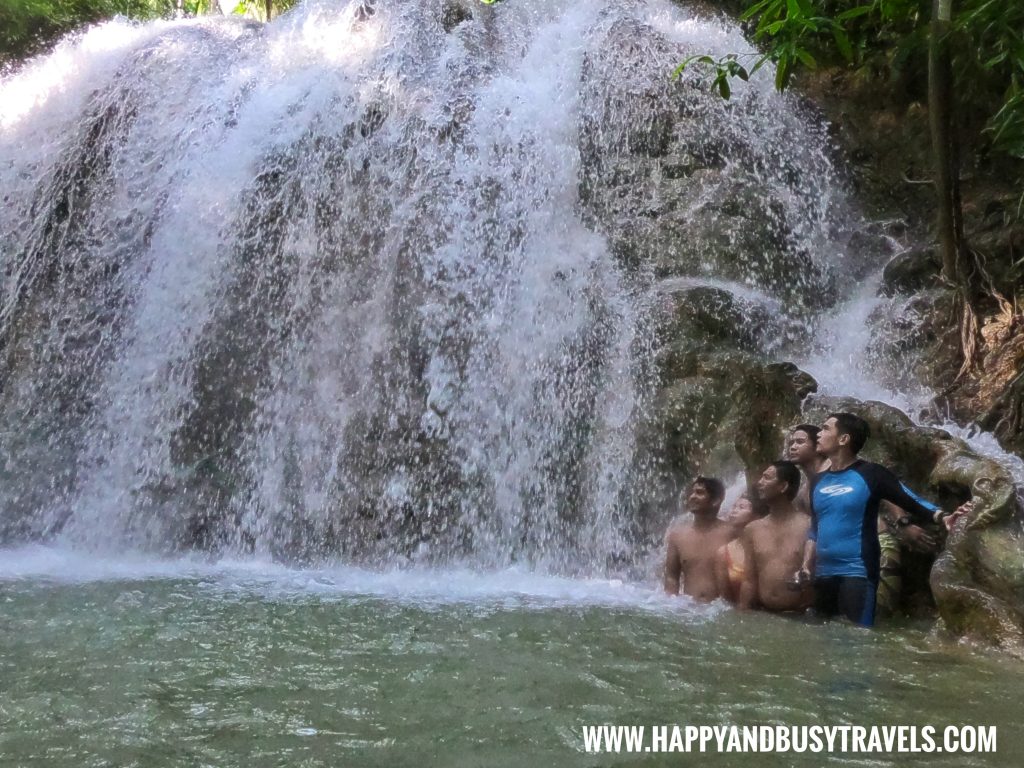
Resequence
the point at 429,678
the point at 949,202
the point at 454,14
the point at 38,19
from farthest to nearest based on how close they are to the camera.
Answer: the point at 38,19 → the point at 454,14 → the point at 949,202 → the point at 429,678

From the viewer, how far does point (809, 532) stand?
180 inches

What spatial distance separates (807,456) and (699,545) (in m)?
0.72

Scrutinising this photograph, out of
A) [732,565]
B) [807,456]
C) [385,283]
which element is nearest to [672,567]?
[732,565]

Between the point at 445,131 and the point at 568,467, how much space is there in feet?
11.7

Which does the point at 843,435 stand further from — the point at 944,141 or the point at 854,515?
the point at 944,141

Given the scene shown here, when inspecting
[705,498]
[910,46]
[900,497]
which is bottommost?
[705,498]

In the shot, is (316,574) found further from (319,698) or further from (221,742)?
(221,742)

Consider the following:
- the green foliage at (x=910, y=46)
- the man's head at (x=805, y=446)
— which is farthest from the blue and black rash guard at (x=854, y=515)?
the green foliage at (x=910, y=46)

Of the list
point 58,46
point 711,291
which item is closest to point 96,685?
point 711,291

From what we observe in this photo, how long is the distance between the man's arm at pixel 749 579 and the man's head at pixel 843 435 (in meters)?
0.60

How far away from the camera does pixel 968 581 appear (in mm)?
4086

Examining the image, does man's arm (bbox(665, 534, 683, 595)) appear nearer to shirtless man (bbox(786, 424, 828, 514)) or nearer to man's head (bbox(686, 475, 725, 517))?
man's head (bbox(686, 475, 725, 517))

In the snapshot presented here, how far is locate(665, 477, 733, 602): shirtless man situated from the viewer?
477 centimetres

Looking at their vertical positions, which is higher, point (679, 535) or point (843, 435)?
point (843, 435)
